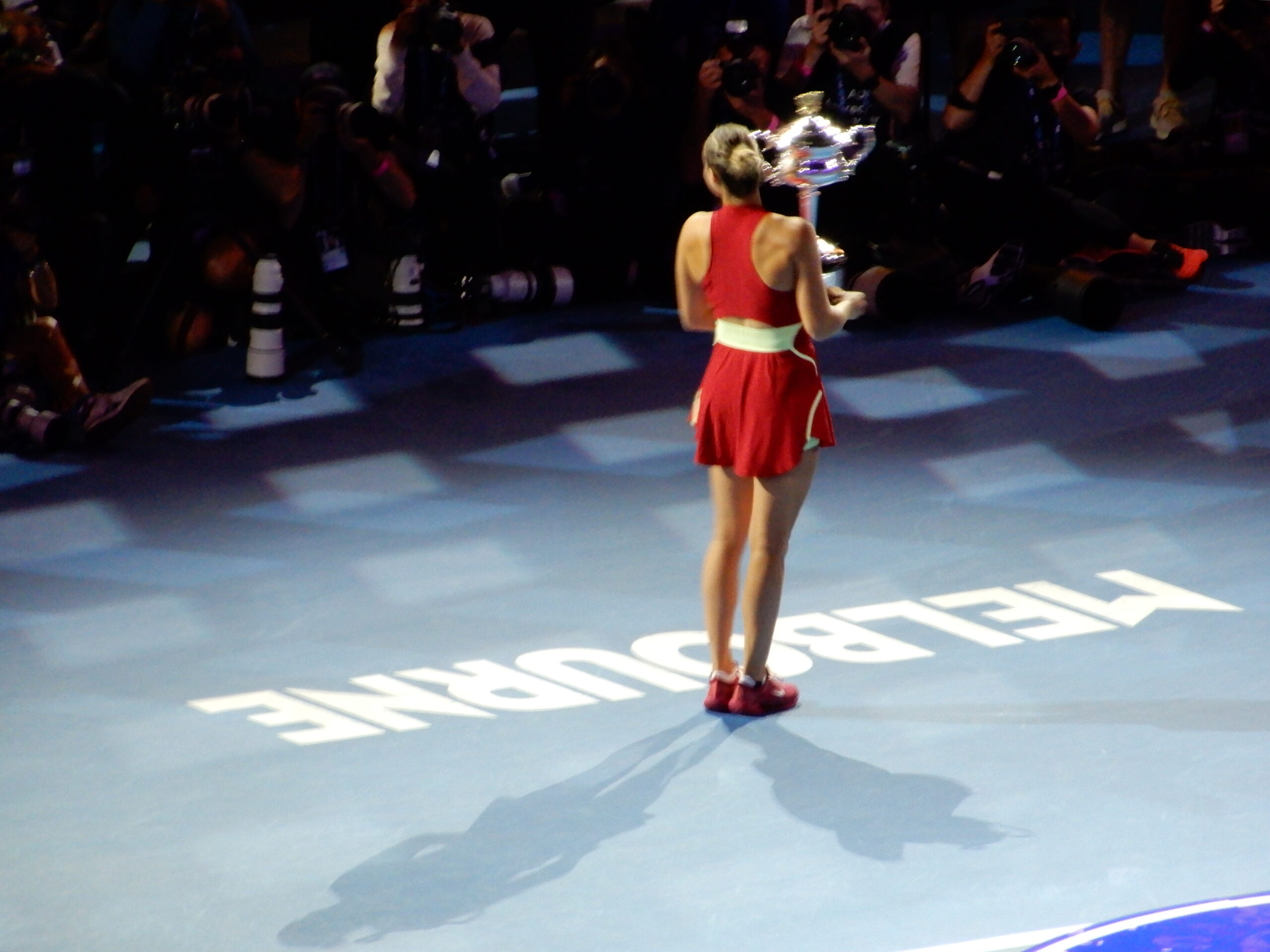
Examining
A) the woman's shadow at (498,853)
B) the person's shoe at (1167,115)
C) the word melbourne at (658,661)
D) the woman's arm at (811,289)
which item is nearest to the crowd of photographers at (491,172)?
the person's shoe at (1167,115)

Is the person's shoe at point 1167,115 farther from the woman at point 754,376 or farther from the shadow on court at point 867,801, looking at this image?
the shadow on court at point 867,801

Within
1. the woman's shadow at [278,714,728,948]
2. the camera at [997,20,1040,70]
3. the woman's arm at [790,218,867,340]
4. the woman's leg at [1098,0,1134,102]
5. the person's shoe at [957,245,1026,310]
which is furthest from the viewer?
the woman's leg at [1098,0,1134,102]

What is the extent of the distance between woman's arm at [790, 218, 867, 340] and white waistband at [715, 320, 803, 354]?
0.18 feet

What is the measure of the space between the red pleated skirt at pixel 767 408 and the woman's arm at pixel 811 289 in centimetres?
10

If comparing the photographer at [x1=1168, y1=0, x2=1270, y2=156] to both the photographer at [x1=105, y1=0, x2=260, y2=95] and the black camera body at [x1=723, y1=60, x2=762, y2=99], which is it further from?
the photographer at [x1=105, y1=0, x2=260, y2=95]

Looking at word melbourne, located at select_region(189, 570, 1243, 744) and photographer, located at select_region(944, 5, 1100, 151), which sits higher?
photographer, located at select_region(944, 5, 1100, 151)

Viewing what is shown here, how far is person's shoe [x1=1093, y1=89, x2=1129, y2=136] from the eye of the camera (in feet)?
31.7

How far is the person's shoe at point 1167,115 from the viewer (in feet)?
31.1

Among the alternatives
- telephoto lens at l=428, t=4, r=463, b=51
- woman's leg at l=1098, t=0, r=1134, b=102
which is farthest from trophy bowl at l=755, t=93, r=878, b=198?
woman's leg at l=1098, t=0, r=1134, b=102

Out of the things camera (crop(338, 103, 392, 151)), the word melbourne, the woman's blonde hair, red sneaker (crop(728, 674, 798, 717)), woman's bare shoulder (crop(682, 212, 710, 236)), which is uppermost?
the woman's blonde hair

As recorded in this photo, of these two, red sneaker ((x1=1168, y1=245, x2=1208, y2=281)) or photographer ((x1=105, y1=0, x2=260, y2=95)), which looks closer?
photographer ((x1=105, y1=0, x2=260, y2=95))

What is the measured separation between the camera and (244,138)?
7.30 meters

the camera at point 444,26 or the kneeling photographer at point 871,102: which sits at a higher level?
the camera at point 444,26

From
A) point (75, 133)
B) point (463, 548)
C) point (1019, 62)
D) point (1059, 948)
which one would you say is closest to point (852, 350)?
point (1019, 62)
